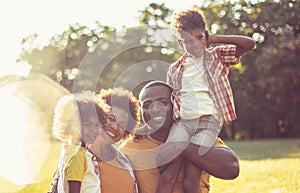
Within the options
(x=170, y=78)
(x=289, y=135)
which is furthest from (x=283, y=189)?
(x=289, y=135)

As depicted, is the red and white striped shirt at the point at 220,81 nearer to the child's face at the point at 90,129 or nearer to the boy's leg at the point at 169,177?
the boy's leg at the point at 169,177

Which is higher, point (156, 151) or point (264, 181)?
point (156, 151)

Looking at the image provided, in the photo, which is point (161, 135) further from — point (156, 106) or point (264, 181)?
point (264, 181)

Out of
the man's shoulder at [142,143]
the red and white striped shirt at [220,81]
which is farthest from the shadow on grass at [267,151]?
the man's shoulder at [142,143]

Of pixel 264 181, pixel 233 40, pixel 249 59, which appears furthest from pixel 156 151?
pixel 249 59

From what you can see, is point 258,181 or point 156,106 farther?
point 258,181

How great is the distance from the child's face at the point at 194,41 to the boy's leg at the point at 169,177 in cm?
→ 74

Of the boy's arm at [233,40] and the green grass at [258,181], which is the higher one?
the boy's arm at [233,40]

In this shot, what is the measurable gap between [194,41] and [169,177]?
918 mm

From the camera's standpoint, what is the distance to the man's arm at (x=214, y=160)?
3.88 metres

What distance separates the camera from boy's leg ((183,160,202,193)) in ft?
12.9

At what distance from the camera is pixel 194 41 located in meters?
4.10

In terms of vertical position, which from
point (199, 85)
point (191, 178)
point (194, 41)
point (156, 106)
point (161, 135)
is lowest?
point (191, 178)

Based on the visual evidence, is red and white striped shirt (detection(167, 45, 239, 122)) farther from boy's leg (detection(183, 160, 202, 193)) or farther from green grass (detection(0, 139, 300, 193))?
green grass (detection(0, 139, 300, 193))
